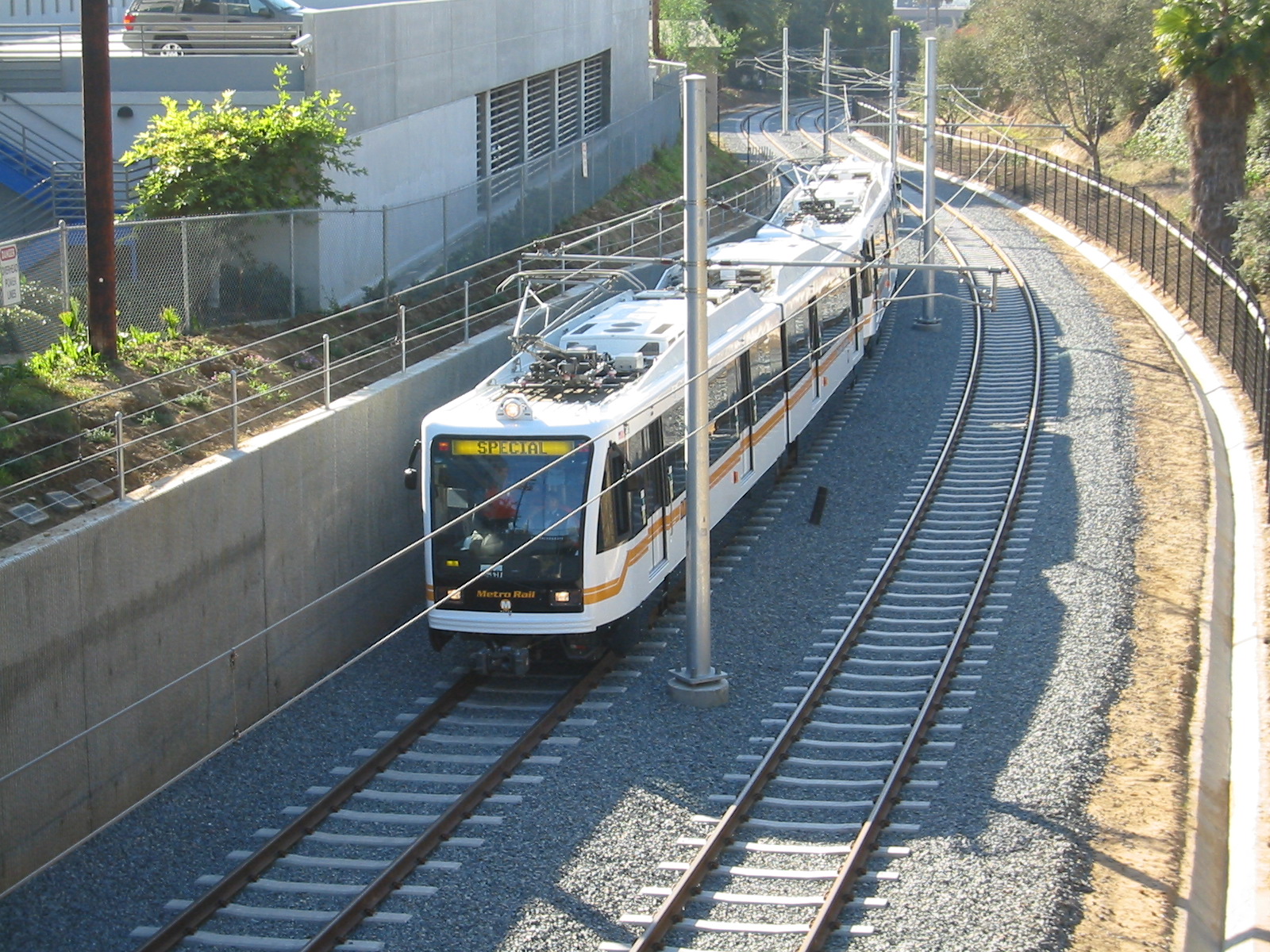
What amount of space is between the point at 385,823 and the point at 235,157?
34.1 feet

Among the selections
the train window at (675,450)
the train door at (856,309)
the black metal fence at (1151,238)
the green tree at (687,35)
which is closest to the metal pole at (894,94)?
the black metal fence at (1151,238)

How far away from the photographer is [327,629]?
1605 centimetres

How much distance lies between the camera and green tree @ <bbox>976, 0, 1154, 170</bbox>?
4759cm

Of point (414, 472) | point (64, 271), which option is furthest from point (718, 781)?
point (64, 271)

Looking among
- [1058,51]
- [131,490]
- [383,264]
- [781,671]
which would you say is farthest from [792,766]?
[1058,51]

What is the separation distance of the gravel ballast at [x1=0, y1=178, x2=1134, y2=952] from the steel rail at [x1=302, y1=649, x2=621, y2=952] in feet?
0.62

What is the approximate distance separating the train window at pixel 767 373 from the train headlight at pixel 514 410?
15.9 ft

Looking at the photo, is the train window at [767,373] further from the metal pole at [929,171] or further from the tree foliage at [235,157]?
the metal pole at [929,171]

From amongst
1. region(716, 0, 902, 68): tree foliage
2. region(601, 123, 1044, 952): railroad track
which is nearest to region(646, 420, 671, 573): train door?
region(601, 123, 1044, 952): railroad track

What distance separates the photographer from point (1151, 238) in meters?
35.8

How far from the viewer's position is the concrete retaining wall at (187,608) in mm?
11578

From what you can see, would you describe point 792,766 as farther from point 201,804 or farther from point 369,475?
point 369,475

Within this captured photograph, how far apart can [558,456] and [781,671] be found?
3.03 m

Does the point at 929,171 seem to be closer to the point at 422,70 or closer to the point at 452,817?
the point at 422,70
